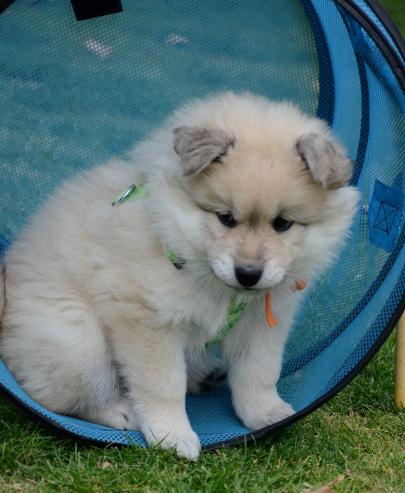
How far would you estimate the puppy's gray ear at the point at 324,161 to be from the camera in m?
2.84

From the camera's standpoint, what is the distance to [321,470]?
3.13m

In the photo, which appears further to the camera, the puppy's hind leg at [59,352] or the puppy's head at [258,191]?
the puppy's hind leg at [59,352]

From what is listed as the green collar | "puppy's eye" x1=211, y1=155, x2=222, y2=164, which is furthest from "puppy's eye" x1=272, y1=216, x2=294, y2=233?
the green collar

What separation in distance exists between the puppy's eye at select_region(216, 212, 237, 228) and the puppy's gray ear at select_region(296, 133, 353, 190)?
0.30 metres

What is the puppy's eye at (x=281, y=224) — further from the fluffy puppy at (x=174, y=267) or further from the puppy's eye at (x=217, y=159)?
the puppy's eye at (x=217, y=159)

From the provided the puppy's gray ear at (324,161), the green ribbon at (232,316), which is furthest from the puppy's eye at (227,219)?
the green ribbon at (232,316)

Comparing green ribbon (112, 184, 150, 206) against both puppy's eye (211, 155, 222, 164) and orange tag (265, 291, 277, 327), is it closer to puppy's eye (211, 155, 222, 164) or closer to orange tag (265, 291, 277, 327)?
puppy's eye (211, 155, 222, 164)

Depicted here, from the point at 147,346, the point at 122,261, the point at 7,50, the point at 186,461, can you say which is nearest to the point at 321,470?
the point at 186,461

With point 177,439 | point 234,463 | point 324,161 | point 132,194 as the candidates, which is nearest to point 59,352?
point 177,439

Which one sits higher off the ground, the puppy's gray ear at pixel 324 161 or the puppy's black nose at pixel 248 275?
the puppy's gray ear at pixel 324 161

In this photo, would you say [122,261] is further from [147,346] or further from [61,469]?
[61,469]

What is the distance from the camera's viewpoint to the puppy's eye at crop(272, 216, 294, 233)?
2.91 meters

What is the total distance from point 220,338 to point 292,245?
0.57 m

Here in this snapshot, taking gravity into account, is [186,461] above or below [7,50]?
below
